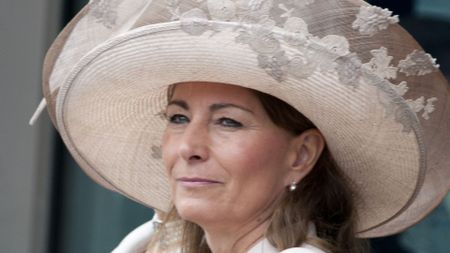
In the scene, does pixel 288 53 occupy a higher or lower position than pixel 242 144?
higher

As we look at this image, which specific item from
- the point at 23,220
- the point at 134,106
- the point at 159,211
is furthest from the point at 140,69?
the point at 23,220

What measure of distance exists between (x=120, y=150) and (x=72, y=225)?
2.32m

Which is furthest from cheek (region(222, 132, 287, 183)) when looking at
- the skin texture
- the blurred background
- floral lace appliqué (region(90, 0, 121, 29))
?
the blurred background

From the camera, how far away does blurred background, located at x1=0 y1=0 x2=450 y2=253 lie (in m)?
5.39

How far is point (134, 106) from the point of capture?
3271 mm

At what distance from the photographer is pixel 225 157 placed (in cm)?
287

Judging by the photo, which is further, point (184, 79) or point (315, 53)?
point (184, 79)

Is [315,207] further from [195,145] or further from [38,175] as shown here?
[38,175]

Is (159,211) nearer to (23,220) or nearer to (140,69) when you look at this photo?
(140,69)

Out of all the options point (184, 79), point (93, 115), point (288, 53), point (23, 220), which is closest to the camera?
point (288, 53)

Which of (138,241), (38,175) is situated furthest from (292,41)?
(38,175)

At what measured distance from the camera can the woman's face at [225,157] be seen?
2.88m

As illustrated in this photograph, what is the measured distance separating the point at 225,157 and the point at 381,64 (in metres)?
0.38

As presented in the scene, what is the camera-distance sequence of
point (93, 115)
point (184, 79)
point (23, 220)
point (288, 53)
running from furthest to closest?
point (23, 220)
point (93, 115)
point (184, 79)
point (288, 53)
